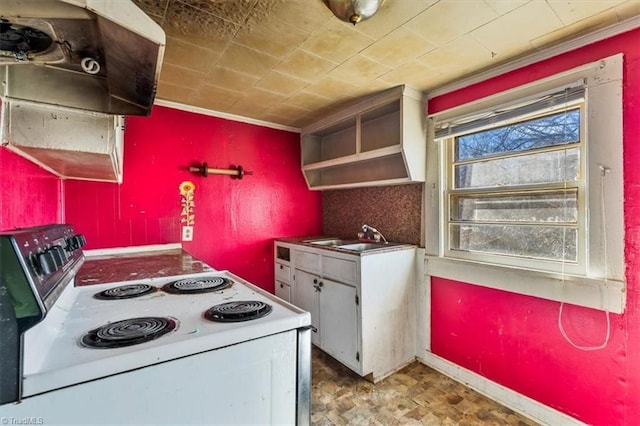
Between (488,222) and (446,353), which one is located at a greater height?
(488,222)

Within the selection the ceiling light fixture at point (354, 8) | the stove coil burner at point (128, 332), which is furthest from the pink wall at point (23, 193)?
the ceiling light fixture at point (354, 8)

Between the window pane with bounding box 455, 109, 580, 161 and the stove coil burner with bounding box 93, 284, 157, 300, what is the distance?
2150mm

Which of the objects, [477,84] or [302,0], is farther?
[477,84]

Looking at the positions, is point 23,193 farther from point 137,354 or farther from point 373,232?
point 373,232

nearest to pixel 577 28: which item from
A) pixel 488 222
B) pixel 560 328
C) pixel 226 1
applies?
pixel 488 222

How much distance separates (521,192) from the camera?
1.88m

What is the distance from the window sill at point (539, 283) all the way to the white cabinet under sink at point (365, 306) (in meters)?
0.32

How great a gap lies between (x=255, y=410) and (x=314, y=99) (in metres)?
2.18

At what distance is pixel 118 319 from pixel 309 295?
1747mm

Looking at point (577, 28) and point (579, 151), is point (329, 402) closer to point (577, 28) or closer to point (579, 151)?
point (579, 151)

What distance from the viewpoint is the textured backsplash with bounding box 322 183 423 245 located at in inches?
97.9

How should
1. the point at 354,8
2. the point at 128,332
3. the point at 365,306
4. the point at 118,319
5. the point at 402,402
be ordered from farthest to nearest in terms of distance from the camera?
the point at 365,306 < the point at 402,402 < the point at 354,8 < the point at 118,319 < the point at 128,332

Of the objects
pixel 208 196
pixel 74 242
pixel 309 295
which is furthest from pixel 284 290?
pixel 74 242

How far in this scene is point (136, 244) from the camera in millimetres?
2402
